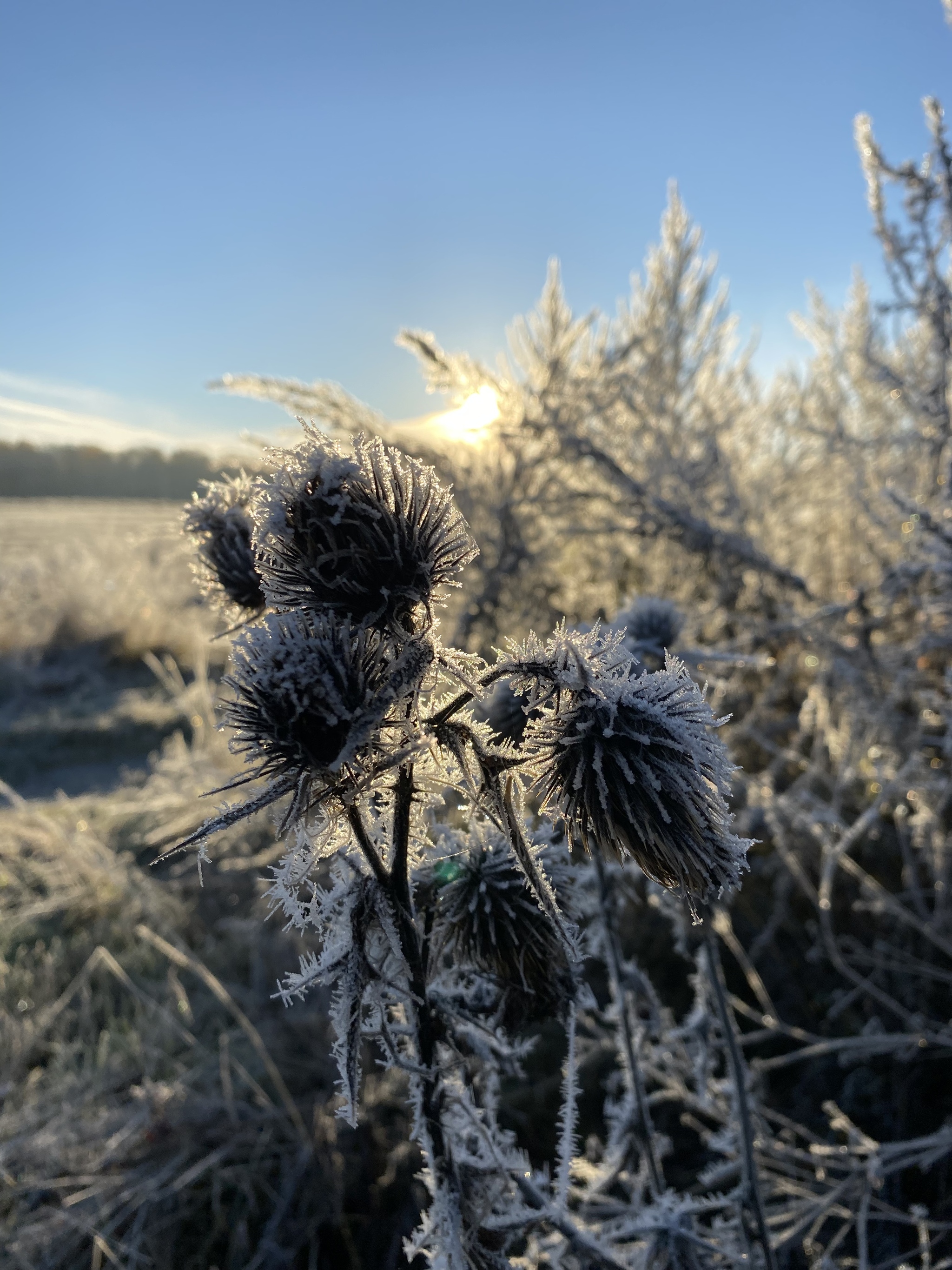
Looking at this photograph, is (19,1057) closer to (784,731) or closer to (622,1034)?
(622,1034)

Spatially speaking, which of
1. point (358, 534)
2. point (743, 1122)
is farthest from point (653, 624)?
point (358, 534)

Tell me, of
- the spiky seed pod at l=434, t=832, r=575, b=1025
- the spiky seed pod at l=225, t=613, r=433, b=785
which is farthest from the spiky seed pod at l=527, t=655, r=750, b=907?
the spiky seed pod at l=434, t=832, r=575, b=1025

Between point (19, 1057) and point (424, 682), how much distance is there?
303 centimetres

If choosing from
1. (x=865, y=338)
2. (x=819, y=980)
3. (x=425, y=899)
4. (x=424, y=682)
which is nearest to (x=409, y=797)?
(x=424, y=682)

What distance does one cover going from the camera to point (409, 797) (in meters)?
0.73

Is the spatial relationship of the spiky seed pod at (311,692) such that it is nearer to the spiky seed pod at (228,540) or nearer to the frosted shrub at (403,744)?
the frosted shrub at (403,744)

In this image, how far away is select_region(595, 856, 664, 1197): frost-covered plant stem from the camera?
118 centimetres

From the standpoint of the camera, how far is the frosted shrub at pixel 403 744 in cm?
63

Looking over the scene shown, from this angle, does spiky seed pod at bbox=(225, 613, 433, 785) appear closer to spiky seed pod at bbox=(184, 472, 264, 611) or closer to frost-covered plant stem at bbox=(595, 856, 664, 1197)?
spiky seed pod at bbox=(184, 472, 264, 611)

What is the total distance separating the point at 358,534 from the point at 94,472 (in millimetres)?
40984

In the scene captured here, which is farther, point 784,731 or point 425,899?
point 784,731

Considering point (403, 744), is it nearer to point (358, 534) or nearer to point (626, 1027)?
point (358, 534)

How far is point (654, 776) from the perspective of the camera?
637 mm

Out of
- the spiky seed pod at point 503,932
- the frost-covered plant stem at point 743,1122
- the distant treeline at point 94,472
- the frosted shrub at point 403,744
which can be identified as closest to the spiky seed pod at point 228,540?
the frosted shrub at point 403,744
